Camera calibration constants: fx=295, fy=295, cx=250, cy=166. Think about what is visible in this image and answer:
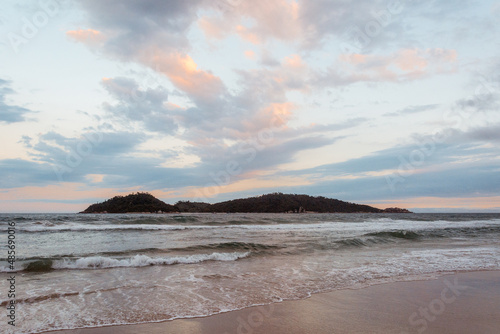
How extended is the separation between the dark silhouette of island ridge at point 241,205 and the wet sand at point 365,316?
62.1 meters

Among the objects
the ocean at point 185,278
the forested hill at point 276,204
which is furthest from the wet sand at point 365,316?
the forested hill at point 276,204

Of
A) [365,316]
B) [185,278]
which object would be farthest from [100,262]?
[365,316]

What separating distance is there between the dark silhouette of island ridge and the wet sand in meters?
62.1

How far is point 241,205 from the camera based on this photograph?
87.2 metres

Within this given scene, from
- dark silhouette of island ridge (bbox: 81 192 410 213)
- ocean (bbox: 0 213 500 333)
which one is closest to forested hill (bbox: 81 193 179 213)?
dark silhouette of island ridge (bbox: 81 192 410 213)

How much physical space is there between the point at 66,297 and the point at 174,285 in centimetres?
222

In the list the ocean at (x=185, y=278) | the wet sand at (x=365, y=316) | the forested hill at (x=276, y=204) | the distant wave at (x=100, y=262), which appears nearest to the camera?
the wet sand at (x=365, y=316)

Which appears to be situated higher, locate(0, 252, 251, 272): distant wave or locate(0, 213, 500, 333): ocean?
locate(0, 252, 251, 272): distant wave

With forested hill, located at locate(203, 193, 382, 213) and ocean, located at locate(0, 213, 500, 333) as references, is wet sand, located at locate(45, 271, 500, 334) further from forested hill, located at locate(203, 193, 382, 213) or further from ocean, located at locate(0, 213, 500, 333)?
forested hill, located at locate(203, 193, 382, 213)

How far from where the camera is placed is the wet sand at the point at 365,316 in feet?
14.9

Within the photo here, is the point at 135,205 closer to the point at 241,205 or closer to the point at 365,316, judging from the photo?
the point at 241,205

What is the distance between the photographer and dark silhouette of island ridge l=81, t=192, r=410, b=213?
66.0 metres

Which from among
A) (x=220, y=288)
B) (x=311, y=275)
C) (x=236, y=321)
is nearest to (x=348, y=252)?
(x=311, y=275)

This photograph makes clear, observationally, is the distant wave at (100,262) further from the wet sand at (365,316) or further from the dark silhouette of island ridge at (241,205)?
the dark silhouette of island ridge at (241,205)
